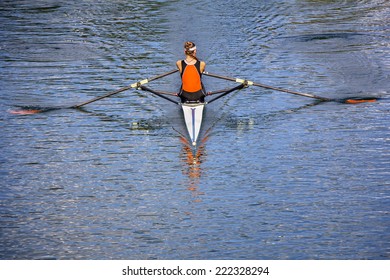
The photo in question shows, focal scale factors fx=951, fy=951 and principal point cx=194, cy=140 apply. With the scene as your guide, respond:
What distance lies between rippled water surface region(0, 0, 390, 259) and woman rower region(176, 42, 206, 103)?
2.52 ft

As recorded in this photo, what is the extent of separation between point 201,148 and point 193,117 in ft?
3.12

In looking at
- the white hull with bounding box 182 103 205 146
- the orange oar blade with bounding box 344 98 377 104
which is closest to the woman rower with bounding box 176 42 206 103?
the white hull with bounding box 182 103 205 146

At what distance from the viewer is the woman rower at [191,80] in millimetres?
22719

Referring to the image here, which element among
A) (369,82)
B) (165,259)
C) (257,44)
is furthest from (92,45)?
(165,259)

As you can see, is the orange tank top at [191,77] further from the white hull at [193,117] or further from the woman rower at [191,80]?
the white hull at [193,117]

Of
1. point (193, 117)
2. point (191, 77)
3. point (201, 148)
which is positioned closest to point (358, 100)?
point (191, 77)

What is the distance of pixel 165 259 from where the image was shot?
16.0m

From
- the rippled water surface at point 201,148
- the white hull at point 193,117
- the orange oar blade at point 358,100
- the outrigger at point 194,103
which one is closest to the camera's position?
the rippled water surface at point 201,148

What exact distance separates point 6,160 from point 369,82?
10619 mm

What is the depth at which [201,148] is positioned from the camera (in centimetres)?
2123

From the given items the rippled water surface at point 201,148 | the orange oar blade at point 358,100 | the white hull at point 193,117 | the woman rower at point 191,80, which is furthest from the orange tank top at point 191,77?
the orange oar blade at point 358,100

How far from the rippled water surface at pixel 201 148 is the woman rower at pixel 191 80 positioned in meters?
0.77

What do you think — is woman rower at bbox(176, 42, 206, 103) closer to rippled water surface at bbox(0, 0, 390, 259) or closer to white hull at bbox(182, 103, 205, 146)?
white hull at bbox(182, 103, 205, 146)

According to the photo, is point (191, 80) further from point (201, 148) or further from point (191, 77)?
point (201, 148)
